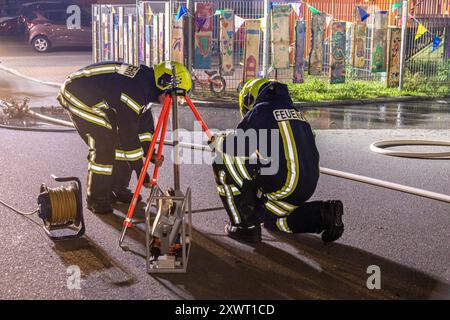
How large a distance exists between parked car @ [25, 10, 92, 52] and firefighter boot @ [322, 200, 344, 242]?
19665 mm

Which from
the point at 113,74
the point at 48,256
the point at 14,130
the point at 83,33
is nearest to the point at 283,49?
the point at 14,130

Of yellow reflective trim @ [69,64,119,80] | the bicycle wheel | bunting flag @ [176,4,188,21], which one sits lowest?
the bicycle wheel

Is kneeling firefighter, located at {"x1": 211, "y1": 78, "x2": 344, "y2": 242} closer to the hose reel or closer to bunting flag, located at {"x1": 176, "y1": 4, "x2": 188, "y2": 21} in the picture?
the hose reel

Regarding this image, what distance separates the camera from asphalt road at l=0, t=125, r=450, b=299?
4.99m

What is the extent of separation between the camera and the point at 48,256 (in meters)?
5.64

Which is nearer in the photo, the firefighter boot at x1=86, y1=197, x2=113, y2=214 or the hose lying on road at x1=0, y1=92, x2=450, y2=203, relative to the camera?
the firefighter boot at x1=86, y1=197, x2=113, y2=214

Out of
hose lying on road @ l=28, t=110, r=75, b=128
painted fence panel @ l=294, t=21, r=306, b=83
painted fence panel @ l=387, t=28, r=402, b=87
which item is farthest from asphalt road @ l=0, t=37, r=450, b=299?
painted fence panel @ l=387, t=28, r=402, b=87

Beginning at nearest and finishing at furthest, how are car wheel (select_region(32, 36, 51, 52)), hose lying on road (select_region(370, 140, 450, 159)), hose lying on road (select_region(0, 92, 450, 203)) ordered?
hose lying on road (select_region(0, 92, 450, 203)) < hose lying on road (select_region(370, 140, 450, 159)) < car wheel (select_region(32, 36, 51, 52))

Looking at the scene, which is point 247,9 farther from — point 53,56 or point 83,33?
point 83,33

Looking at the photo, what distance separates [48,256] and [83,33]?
19950 mm

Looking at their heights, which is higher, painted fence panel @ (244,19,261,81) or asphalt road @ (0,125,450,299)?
painted fence panel @ (244,19,261,81)

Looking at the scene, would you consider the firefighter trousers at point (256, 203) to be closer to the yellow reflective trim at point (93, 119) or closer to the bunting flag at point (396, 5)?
the yellow reflective trim at point (93, 119)

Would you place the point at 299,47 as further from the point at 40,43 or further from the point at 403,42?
the point at 40,43
